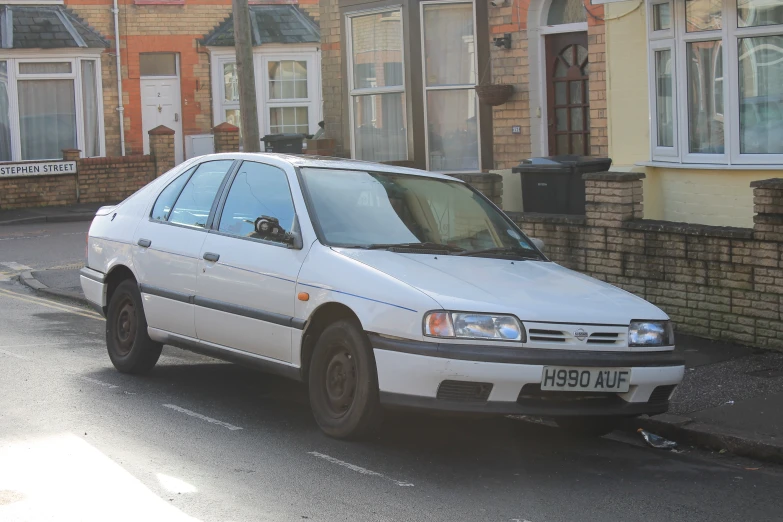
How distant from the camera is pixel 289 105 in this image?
32.0 m

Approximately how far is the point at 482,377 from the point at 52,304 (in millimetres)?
8441

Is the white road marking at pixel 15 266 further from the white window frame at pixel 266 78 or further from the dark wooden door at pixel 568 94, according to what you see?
the white window frame at pixel 266 78

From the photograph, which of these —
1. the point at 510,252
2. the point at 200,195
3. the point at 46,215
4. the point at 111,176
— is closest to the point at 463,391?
the point at 510,252

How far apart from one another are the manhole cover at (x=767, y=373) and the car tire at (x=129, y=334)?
440 cm

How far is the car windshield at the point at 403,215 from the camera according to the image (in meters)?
7.68

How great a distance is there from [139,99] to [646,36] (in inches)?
767

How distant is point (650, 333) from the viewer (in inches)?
278

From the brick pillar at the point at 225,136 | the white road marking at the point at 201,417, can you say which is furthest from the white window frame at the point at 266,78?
the white road marking at the point at 201,417

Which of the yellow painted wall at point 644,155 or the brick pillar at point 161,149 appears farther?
the brick pillar at point 161,149

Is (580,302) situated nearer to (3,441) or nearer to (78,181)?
(3,441)

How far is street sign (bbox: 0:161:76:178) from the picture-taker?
25.9 meters

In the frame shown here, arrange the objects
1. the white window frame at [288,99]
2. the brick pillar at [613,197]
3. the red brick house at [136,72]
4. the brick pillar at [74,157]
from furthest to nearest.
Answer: the white window frame at [288,99]
the red brick house at [136,72]
the brick pillar at [74,157]
the brick pillar at [613,197]

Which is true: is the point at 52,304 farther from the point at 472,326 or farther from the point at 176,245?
the point at 472,326

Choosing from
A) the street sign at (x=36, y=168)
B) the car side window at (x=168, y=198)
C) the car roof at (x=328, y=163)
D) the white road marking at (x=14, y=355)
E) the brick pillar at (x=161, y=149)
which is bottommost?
the white road marking at (x=14, y=355)
